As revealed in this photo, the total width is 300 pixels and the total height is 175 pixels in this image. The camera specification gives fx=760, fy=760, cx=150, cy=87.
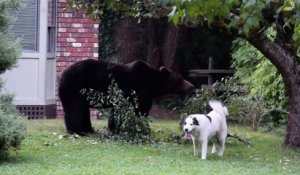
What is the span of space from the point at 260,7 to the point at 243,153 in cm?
669

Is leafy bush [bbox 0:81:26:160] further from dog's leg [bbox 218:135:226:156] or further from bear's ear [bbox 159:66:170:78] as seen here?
bear's ear [bbox 159:66:170:78]

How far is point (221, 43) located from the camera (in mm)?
23297

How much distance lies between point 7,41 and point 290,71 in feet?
15.6

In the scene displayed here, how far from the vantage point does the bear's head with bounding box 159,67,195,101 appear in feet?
45.3

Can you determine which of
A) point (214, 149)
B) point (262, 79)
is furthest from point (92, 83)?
point (262, 79)

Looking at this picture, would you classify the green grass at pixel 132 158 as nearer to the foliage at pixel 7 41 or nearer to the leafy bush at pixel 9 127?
the leafy bush at pixel 9 127

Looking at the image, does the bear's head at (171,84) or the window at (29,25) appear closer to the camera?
the bear's head at (171,84)

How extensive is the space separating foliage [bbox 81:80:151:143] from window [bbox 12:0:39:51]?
4.14 metres

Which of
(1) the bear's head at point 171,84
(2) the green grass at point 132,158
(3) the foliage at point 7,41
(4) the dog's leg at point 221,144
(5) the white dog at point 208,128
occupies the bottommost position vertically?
(2) the green grass at point 132,158

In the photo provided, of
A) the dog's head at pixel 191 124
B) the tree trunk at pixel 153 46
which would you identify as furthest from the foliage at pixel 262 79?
the dog's head at pixel 191 124

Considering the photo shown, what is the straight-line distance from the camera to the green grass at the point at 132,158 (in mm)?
9672

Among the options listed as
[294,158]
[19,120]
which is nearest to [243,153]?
[294,158]

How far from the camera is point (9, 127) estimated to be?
31.8ft

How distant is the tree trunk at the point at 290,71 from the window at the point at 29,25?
6216mm
